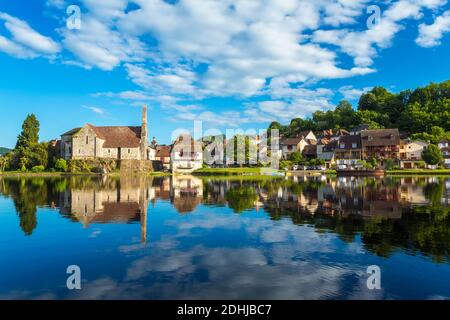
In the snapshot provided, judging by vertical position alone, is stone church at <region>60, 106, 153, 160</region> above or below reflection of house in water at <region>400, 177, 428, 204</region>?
above

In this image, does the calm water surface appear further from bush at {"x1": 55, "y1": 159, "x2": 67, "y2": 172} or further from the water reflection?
bush at {"x1": 55, "y1": 159, "x2": 67, "y2": 172}

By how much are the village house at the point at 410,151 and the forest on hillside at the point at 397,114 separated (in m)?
7.94

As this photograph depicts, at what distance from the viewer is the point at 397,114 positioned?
143m

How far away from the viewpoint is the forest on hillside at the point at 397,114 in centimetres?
12100

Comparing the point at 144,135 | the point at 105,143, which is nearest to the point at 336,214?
the point at 144,135

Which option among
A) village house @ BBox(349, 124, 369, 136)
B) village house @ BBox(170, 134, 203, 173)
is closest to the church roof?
village house @ BBox(170, 134, 203, 173)

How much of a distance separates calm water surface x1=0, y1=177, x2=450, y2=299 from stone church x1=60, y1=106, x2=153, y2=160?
71.7 m

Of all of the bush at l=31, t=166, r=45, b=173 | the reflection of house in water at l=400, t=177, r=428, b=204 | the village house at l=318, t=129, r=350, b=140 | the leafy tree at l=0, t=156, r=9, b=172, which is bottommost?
the reflection of house in water at l=400, t=177, r=428, b=204

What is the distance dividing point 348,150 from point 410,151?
1797 centimetres

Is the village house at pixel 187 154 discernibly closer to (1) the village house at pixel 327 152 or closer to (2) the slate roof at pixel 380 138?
(1) the village house at pixel 327 152

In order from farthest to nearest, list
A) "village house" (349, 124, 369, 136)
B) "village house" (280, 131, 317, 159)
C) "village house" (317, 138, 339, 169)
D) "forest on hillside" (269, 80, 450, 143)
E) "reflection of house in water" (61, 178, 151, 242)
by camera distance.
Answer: "village house" (349, 124, 369, 136), "village house" (280, 131, 317, 159), "forest on hillside" (269, 80, 450, 143), "village house" (317, 138, 339, 169), "reflection of house in water" (61, 178, 151, 242)

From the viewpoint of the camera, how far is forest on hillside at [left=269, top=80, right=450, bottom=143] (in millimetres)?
121000

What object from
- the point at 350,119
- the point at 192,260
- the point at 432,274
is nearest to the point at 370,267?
the point at 432,274

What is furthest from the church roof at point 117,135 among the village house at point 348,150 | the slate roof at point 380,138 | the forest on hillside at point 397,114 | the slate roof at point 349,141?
the forest on hillside at point 397,114
